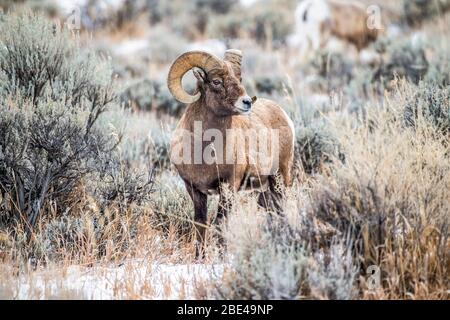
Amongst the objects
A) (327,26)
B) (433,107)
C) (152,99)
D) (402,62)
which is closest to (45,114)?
(433,107)

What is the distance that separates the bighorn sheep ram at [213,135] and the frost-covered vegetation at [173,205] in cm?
31

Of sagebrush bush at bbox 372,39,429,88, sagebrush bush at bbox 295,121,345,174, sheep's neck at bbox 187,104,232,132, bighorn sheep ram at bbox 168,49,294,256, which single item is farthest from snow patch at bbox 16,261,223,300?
sagebrush bush at bbox 372,39,429,88

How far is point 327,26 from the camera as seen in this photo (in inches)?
693

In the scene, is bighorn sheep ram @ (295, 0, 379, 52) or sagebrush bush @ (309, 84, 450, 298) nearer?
sagebrush bush @ (309, 84, 450, 298)

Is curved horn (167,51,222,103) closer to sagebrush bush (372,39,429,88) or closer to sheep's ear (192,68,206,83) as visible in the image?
sheep's ear (192,68,206,83)

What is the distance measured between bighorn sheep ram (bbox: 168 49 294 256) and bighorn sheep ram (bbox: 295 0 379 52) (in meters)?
11.7

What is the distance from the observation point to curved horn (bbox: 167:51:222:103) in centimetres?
Result: 590

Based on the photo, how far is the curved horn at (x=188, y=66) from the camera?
590cm

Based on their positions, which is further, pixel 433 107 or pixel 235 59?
pixel 433 107

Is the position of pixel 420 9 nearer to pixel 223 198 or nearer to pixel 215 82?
pixel 215 82

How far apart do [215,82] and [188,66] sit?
A: 1.05 ft

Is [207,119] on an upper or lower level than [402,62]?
lower
